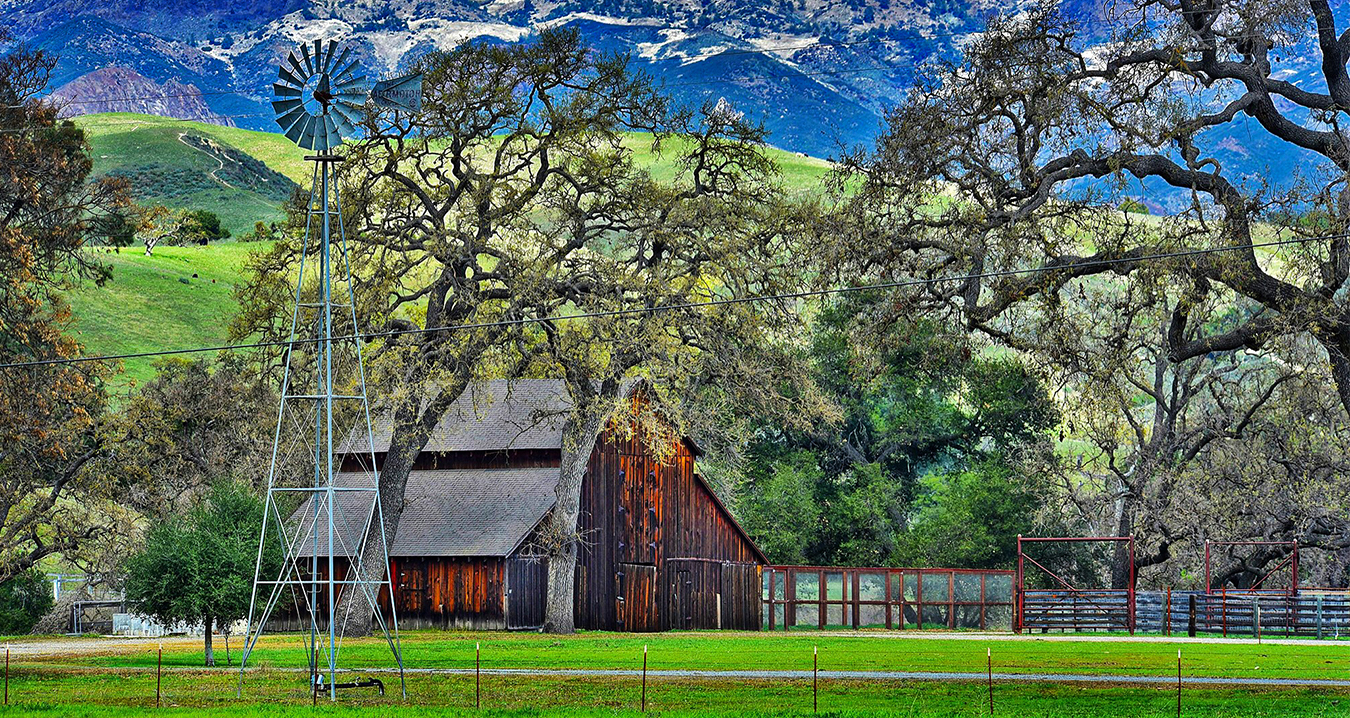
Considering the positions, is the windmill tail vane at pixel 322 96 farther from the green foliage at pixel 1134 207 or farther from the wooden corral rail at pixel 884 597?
the wooden corral rail at pixel 884 597

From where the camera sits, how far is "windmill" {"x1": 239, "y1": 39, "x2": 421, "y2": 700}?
24.6 meters

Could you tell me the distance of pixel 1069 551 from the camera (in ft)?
224

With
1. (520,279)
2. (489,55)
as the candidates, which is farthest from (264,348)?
(489,55)

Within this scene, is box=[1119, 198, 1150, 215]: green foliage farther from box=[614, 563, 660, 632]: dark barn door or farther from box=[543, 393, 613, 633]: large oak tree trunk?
box=[614, 563, 660, 632]: dark barn door

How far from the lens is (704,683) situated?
26766 millimetres

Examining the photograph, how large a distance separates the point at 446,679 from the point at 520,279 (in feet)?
54.2

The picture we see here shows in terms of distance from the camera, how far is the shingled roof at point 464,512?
4972 centimetres

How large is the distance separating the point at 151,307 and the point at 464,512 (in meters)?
73.1

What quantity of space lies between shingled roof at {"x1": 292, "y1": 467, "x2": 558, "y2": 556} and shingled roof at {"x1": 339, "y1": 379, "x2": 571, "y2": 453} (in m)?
0.99

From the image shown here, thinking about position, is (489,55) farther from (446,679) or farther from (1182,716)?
(1182,716)

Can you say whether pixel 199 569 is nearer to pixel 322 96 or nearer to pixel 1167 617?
pixel 322 96

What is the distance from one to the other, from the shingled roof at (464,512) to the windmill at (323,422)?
2.00 feet

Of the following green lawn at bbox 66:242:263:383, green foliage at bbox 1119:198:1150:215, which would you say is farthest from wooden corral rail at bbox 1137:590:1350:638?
green lawn at bbox 66:242:263:383

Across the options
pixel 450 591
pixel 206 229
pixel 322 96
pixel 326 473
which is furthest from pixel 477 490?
pixel 206 229
